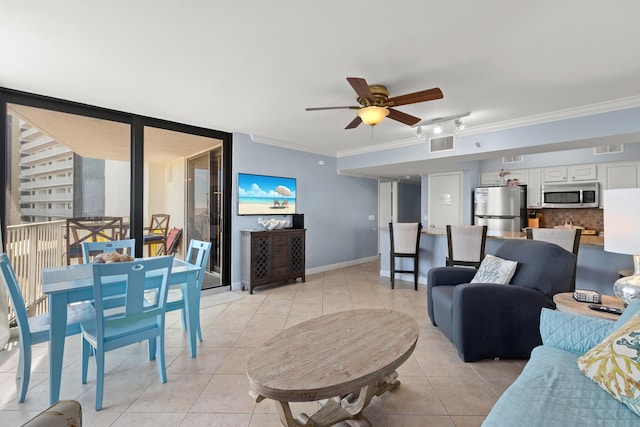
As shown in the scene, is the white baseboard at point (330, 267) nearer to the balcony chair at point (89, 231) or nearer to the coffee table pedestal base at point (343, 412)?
the balcony chair at point (89, 231)

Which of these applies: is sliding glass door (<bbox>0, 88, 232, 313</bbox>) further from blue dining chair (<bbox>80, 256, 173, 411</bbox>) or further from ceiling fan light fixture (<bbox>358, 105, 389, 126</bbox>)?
ceiling fan light fixture (<bbox>358, 105, 389, 126</bbox>)

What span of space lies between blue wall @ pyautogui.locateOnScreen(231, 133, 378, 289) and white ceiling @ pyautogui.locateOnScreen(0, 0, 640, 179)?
139 centimetres

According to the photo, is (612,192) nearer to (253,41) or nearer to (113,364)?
(253,41)

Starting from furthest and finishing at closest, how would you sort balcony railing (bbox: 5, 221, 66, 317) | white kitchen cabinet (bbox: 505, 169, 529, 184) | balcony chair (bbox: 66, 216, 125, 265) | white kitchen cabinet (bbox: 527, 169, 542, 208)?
1. white kitchen cabinet (bbox: 505, 169, 529, 184)
2. white kitchen cabinet (bbox: 527, 169, 542, 208)
3. balcony chair (bbox: 66, 216, 125, 265)
4. balcony railing (bbox: 5, 221, 66, 317)

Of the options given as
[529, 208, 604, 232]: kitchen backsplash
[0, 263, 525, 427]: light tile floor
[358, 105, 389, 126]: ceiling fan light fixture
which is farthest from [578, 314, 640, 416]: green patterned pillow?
[529, 208, 604, 232]: kitchen backsplash

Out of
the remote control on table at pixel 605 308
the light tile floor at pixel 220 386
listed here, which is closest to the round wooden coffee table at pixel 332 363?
the light tile floor at pixel 220 386

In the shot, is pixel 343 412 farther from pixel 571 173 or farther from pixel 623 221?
pixel 571 173

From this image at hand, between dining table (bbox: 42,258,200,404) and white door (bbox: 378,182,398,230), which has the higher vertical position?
white door (bbox: 378,182,398,230)

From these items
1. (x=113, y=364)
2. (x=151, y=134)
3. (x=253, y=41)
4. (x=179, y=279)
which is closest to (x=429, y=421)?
(x=179, y=279)

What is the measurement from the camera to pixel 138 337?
200cm

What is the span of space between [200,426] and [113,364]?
3.81 ft

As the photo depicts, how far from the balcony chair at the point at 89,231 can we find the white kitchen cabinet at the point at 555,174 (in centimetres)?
724

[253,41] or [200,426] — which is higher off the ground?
[253,41]

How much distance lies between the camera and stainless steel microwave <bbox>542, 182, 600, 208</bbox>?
5324mm
